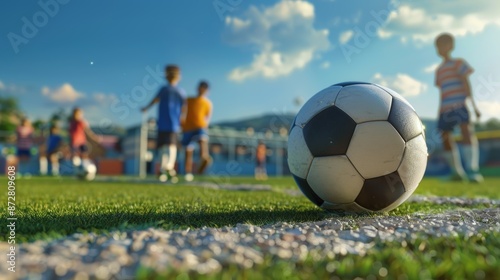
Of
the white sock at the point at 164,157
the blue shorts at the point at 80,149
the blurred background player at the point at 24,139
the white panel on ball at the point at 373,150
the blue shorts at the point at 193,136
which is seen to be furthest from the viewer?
the blurred background player at the point at 24,139

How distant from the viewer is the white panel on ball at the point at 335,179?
9.62ft

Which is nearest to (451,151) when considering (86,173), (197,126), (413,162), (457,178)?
(457,178)

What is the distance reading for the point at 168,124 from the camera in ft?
31.2

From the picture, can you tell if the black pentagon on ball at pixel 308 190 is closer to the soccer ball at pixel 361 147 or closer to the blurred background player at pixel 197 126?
the soccer ball at pixel 361 147

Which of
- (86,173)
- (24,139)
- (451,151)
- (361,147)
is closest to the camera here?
(361,147)

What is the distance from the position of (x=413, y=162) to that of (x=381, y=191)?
31cm

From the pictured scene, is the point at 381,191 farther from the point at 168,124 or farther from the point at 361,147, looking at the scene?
the point at 168,124

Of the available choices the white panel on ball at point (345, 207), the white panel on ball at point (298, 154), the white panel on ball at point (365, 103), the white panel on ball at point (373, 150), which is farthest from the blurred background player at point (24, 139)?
the white panel on ball at point (373, 150)

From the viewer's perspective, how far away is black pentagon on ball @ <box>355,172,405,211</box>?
2.93m

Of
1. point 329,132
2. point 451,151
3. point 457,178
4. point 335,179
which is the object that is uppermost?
point 329,132

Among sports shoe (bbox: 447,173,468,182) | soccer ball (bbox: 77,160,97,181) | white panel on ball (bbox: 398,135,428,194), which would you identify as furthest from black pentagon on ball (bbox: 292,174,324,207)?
soccer ball (bbox: 77,160,97,181)

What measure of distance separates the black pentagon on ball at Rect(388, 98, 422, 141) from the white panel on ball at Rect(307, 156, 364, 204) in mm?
430

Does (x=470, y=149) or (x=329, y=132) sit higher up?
(x=329, y=132)

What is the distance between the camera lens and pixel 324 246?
179cm
